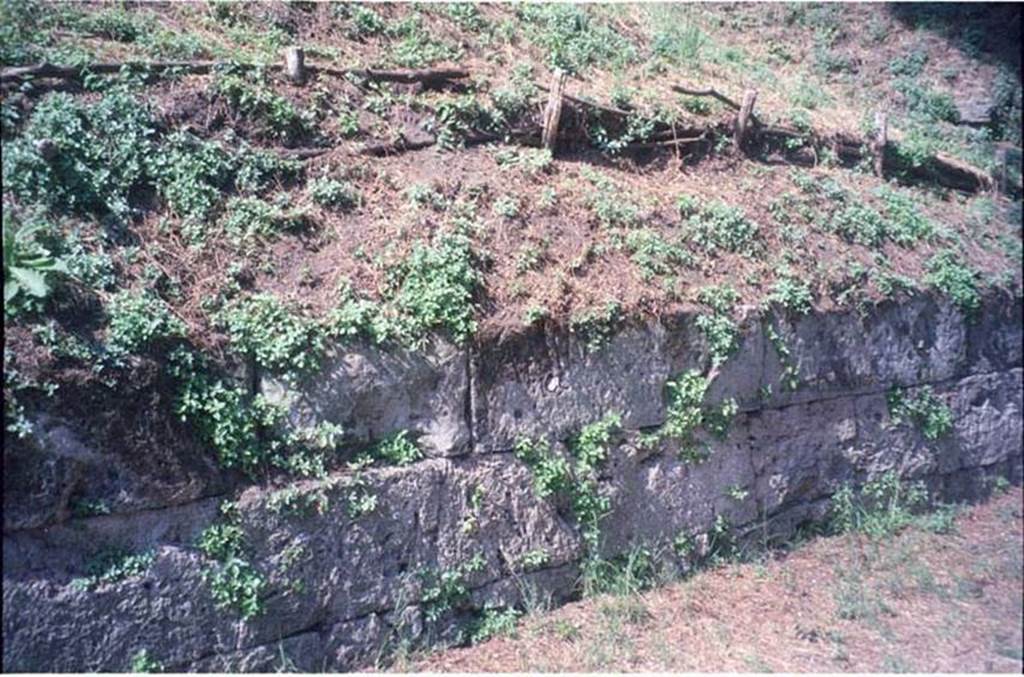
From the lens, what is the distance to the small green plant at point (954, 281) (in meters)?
7.71

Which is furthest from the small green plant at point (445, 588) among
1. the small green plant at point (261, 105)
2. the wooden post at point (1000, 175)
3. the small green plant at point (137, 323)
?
the wooden post at point (1000, 175)

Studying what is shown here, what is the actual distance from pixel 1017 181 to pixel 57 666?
9.96 m

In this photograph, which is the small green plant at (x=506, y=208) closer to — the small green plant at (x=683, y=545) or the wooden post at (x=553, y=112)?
the wooden post at (x=553, y=112)

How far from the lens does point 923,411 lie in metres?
7.49

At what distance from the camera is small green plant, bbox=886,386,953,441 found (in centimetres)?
735

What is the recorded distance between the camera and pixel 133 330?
4387 mm

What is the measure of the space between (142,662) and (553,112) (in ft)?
14.8

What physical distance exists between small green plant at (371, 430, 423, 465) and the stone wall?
0.05 meters

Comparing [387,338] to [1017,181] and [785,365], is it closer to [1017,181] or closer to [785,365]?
[785,365]

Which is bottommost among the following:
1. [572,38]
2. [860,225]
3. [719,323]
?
[719,323]

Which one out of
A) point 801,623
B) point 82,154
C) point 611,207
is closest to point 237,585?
point 82,154

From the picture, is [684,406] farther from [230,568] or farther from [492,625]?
[230,568]

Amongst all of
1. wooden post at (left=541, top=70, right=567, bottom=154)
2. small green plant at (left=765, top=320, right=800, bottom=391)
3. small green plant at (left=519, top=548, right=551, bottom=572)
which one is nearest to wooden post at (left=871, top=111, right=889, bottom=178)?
small green plant at (left=765, top=320, right=800, bottom=391)

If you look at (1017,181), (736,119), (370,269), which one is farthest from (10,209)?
(1017,181)
